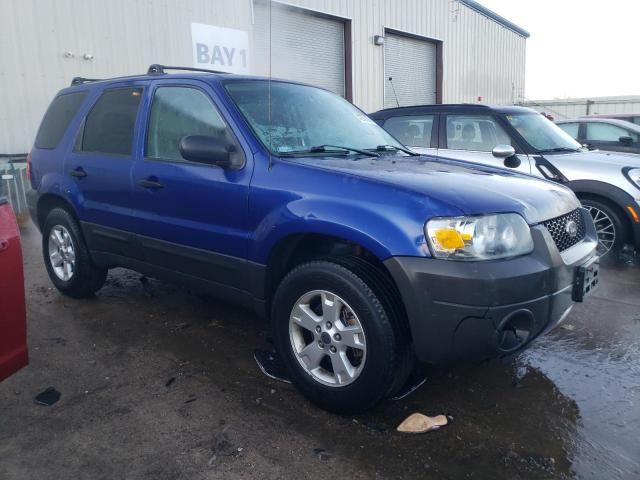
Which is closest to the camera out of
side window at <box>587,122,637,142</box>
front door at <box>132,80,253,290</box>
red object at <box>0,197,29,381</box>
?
red object at <box>0,197,29,381</box>

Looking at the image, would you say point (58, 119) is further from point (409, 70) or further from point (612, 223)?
point (409, 70)

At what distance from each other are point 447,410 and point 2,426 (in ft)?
7.46

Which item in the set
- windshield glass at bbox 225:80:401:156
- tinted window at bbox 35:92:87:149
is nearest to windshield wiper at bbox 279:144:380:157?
windshield glass at bbox 225:80:401:156

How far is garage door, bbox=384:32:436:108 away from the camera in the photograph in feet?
52.6

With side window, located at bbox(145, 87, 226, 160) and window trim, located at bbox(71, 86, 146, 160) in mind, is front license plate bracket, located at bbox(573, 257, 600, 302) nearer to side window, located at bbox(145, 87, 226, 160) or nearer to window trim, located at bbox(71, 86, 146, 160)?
side window, located at bbox(145, 87, 226, 160)

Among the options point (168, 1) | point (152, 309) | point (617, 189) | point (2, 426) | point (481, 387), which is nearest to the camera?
point (2, 426)

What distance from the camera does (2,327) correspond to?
2412mm

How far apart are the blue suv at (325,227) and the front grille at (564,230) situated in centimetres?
1

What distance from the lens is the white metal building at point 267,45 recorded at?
909 centimetres

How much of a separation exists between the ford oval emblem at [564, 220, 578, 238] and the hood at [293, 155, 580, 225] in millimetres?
74

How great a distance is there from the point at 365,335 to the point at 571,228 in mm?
1372

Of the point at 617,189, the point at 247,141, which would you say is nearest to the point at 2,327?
the point at 247,141

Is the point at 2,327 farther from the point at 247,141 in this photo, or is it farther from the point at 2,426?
the point at 247,141

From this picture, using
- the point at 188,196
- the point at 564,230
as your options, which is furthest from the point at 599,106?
the point at 188,196
